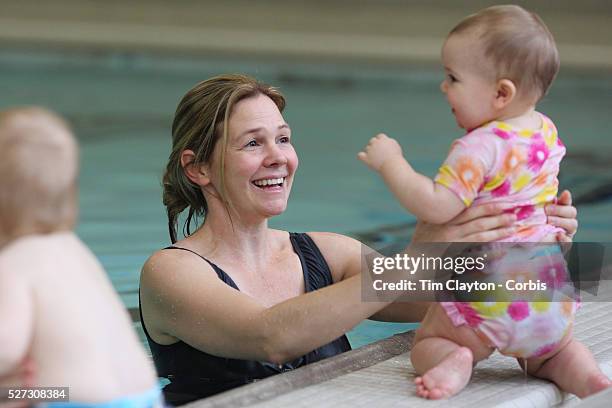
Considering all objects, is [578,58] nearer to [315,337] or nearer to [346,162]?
[346,162]

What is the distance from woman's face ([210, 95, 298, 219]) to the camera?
310 centimetres

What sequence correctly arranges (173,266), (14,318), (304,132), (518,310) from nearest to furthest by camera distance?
(14,318)
(518,310)
(173,266)
(304,132)

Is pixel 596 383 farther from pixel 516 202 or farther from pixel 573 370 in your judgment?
pixel 516 202

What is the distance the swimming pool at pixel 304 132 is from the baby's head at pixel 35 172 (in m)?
2.73

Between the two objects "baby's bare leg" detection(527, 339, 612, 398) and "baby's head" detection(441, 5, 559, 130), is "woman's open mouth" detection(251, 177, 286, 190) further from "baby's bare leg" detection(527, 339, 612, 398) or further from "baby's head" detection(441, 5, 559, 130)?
"baby's bare leg" detection(527, 339, 612, 398)

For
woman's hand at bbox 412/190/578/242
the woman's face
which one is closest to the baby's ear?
woman's hand at bbox 412/190/578/242

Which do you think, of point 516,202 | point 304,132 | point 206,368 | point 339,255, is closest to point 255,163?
point 339,255

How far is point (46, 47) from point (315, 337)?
36.9 feet

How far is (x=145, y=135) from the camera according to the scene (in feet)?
31.1

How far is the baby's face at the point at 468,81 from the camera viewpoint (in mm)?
2473

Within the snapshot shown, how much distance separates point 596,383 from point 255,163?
1.17 metres

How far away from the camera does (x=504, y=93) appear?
2.50 meters

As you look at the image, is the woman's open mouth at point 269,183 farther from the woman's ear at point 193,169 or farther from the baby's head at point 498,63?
the baby's head at point 498,63

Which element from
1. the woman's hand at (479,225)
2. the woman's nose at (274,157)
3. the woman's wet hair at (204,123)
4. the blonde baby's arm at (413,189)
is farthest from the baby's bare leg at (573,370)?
the woman's wet hair at (204,123)
